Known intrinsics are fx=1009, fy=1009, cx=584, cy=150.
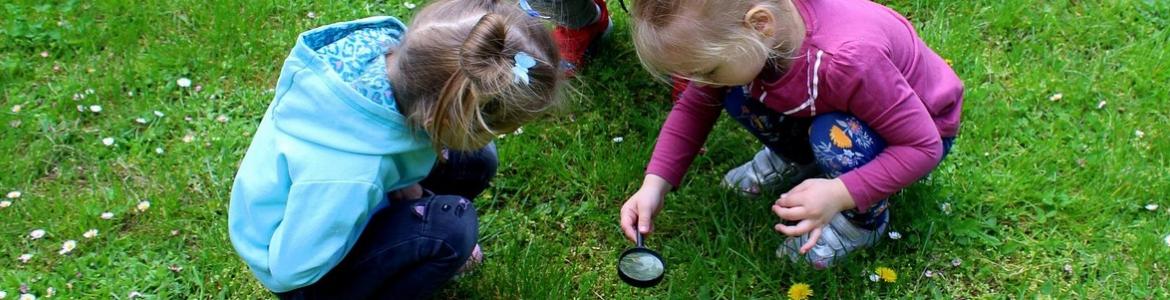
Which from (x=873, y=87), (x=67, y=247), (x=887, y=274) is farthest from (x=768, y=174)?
(x=67, y=247)

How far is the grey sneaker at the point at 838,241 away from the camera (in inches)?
82.6

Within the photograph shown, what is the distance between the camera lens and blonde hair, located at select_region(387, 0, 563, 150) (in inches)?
59.0

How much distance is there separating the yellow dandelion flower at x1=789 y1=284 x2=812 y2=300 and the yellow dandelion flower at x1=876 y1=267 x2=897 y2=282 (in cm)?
15

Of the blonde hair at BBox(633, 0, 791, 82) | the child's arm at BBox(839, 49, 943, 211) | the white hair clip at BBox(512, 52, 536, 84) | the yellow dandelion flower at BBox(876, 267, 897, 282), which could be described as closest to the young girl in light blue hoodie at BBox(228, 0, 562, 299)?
the white hair clip at BBox(512, 52, 536, 84)

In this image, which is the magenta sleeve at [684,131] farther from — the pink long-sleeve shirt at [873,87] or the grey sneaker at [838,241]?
the grey sneaker at [838,241]

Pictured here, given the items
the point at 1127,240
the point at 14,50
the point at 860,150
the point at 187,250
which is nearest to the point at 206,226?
the point at 187,250

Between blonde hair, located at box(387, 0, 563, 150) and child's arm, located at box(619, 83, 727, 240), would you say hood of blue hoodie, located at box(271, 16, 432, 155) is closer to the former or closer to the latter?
blonde hair, located at box(387, 0, 563, 150)

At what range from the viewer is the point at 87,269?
7.22ft

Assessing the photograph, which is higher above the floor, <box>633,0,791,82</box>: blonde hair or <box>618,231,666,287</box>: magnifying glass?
<box>633,0,791,82</box>: blonde hair

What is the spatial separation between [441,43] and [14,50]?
1.92m

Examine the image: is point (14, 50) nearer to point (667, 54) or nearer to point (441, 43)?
point (441, 43)

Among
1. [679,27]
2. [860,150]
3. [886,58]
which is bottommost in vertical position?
[860,150]

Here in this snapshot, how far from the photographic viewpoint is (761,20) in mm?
1655

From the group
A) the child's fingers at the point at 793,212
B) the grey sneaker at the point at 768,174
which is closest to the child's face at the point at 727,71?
the child's fingers at the point at 793,212
